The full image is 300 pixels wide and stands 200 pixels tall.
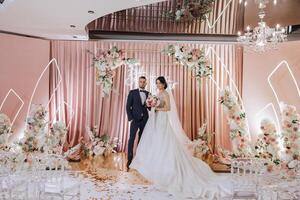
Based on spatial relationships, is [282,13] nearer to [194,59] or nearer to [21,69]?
[194,59]

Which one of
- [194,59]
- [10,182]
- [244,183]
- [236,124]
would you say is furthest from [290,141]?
[10,182]

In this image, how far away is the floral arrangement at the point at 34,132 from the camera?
22.7 ft

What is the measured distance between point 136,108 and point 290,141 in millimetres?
3463

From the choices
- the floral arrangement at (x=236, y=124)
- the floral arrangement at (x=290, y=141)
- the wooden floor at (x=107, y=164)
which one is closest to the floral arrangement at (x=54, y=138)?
the wooden floor at (x=107, y=164)

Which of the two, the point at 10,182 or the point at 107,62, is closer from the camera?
the point at 10,182

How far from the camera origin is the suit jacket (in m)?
7.63

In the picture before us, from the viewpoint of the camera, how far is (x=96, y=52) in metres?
8.75

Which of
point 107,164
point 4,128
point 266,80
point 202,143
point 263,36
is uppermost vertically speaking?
point 263,36

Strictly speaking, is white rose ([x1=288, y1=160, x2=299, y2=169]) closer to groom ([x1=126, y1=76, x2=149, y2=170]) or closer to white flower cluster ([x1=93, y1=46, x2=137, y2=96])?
groom ([x1=126, y1=76, x2=149, y2=170])

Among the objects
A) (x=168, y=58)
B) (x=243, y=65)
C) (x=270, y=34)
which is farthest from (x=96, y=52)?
(x=270, y=34)

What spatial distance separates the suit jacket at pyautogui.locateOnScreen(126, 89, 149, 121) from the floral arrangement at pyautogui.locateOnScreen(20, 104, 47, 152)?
6.03ft

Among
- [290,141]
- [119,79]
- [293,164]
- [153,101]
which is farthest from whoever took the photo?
[119,79]

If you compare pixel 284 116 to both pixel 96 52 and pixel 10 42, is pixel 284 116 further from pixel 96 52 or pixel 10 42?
pixel 10 42

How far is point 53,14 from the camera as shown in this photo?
6.31m
